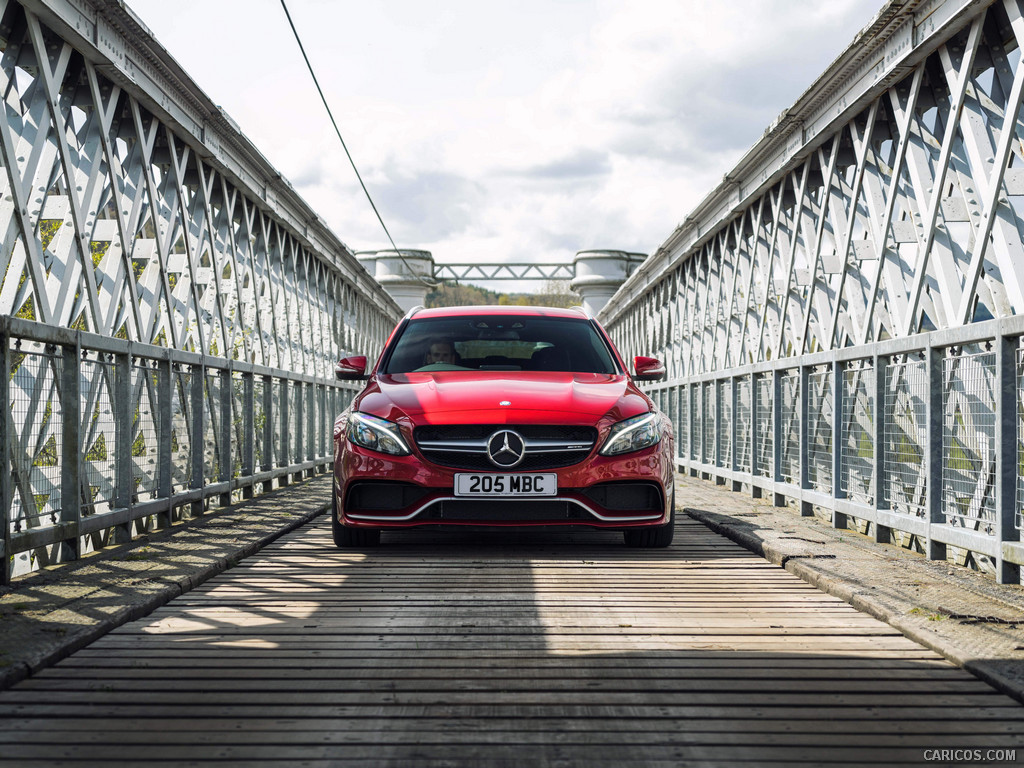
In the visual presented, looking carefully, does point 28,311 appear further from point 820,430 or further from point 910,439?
point 910,439

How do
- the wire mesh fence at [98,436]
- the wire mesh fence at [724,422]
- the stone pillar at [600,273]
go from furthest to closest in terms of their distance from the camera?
the stone pillar at [600,273], the wire mesh fence at [724,422], the wire mesh fence at [98,436]

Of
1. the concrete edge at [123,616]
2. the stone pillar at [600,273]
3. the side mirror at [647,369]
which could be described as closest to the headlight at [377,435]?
the concrete edge at [123,616]

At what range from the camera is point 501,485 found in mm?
6277

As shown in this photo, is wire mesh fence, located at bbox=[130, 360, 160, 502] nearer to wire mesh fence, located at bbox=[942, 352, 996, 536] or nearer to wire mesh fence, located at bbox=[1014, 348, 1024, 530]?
wire mesh fence, located at bbox=[942, 352, 996, 536]

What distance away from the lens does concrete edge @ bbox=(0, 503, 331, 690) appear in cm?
352

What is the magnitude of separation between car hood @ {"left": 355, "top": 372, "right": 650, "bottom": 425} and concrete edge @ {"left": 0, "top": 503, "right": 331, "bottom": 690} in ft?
3.95

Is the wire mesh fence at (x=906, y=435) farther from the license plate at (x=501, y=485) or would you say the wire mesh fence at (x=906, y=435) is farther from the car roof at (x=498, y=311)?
the car roof at (x=498, y=311)

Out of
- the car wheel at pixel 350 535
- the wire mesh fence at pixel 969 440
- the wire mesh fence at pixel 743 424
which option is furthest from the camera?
the wire mesh fence at pixel 743 424

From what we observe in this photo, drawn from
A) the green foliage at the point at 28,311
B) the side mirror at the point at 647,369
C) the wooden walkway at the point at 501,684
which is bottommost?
the wooden walkway at the point at 501,684

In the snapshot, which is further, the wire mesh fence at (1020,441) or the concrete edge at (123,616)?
the wire mesh fence at (1020,441)

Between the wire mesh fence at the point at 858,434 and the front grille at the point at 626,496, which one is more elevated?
the wire mesh fence at the point at 858,434

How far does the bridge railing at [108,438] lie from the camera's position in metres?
5.31

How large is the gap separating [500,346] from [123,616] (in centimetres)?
390

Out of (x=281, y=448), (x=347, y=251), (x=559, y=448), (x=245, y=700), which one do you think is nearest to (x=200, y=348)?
(x=281, y=448)
